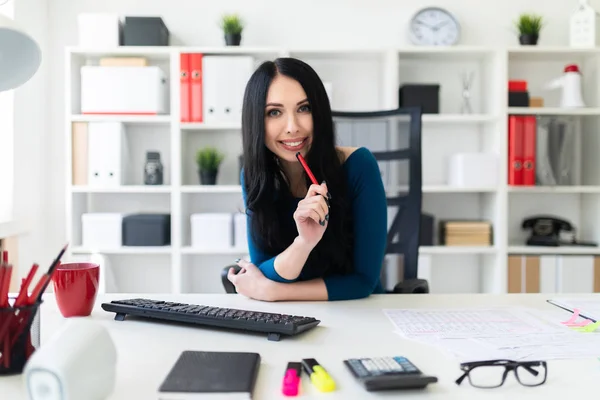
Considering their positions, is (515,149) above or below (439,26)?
below

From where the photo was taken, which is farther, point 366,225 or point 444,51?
point 444,51

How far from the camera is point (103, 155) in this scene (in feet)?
9.38

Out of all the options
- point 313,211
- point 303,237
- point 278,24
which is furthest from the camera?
point 278,24

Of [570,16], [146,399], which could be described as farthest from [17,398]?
[570,16]

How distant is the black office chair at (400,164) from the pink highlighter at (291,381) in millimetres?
1127

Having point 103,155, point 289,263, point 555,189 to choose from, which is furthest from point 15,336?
point 555,189

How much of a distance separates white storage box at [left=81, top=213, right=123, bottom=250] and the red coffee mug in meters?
1.88

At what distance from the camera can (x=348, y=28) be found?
3123 millimetres

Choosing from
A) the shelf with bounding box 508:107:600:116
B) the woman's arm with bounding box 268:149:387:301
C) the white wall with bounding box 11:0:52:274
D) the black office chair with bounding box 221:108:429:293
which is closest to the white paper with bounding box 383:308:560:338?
the woman's arm with bounding box 268:149:387:301

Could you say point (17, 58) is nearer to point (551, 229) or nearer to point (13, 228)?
point (13, 228)

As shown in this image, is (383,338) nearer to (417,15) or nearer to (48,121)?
(417,15)

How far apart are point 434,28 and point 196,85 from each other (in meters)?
1.30

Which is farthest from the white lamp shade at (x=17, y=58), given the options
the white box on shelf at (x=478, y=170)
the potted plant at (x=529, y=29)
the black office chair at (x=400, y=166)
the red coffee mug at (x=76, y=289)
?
the potted plant at (x=529, y=29)

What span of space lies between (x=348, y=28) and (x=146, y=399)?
2.78 metres
